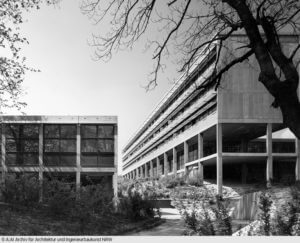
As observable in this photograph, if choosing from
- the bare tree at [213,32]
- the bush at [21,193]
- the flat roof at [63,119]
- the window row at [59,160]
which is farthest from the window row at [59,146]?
the bare tree at [213,32]

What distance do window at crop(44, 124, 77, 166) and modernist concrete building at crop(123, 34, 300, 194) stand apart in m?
8.84

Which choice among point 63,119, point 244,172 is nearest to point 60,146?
point 63,119

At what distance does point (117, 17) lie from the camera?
10242 millimetres

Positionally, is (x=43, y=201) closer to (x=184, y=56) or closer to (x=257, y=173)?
(x=184, y=56)

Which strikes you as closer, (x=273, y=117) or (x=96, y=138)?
(x=96, y=138)

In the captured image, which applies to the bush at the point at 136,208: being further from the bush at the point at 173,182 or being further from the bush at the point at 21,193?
the bush at the point at 173,182

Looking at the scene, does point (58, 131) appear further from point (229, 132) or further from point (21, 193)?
point (229, 132)

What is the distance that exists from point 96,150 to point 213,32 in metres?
14.8

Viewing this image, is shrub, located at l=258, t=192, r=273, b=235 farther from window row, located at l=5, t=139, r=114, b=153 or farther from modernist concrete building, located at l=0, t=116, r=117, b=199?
window row, located at l=5, t=139, r=114, b=153

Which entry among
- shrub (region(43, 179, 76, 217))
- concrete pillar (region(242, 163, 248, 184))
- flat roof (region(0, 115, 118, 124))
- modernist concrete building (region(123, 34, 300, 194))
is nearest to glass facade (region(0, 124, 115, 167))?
flat roof (region(0, 115, 118, 124))

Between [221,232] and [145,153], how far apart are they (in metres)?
69.2

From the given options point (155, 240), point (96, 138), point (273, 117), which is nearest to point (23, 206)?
point (155, 240)

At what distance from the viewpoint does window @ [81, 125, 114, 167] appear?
74.3 feet

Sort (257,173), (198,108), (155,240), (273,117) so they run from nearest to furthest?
(155,240) < (273,117) < (198,108) < (257,173)
